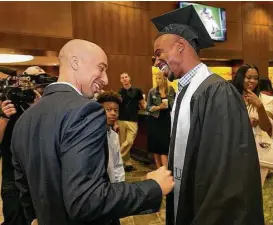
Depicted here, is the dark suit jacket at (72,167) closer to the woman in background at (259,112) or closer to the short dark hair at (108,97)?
the short dark hair at (108,97)

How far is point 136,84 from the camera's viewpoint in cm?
826

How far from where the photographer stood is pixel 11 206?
80.4 inches

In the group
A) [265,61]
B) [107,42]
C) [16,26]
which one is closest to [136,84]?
[107,42]

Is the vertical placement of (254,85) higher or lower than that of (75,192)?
higher

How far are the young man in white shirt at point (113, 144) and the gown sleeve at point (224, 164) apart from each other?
2.84 feet

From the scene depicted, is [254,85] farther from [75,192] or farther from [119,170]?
[75,192]

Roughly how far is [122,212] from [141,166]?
440cm

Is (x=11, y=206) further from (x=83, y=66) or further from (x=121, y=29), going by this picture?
(x=121, y=29)

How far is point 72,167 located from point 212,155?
61cm

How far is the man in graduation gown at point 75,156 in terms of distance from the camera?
879mm

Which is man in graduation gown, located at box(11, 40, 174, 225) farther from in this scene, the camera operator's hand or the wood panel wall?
the wood panel wall

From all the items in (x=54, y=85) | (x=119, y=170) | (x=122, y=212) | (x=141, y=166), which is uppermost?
(x=54, y=85)

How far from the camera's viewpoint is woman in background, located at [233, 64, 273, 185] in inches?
98.0

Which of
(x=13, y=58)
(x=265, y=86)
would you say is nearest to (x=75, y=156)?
(x=265, y=86)
